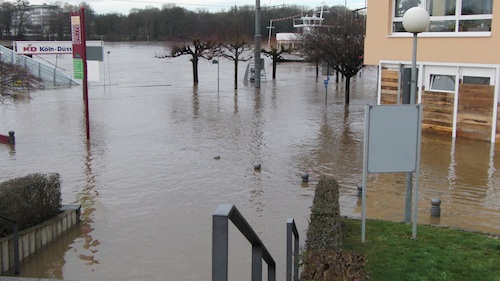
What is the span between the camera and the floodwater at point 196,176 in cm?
801

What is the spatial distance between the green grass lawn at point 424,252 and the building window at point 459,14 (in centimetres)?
1021

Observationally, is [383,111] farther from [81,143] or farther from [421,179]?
[81,143]

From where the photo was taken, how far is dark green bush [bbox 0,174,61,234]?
7680mm

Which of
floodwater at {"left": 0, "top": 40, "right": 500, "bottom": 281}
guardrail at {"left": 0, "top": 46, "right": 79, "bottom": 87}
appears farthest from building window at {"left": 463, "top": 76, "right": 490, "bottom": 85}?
guardrail at {"left": 0, "top": 46, "right": 79, "bottom": 87}

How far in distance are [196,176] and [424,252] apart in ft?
22.0

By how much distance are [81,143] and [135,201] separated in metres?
6.76

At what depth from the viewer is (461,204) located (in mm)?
10250

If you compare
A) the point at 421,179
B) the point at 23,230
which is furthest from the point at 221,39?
the point at 23,230

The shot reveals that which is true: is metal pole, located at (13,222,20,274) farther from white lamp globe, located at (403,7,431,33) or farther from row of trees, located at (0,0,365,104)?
row of trees, located at (0,0,365,104)

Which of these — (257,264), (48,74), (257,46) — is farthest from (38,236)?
(48,74)

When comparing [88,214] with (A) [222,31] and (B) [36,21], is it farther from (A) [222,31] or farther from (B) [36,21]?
(B) [36,21]

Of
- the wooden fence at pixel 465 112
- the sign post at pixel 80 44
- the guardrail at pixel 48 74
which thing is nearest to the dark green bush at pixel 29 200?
the sign post at pixel 80 44

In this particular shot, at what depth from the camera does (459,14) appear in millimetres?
16594

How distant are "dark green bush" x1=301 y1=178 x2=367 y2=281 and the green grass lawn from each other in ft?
1.56
